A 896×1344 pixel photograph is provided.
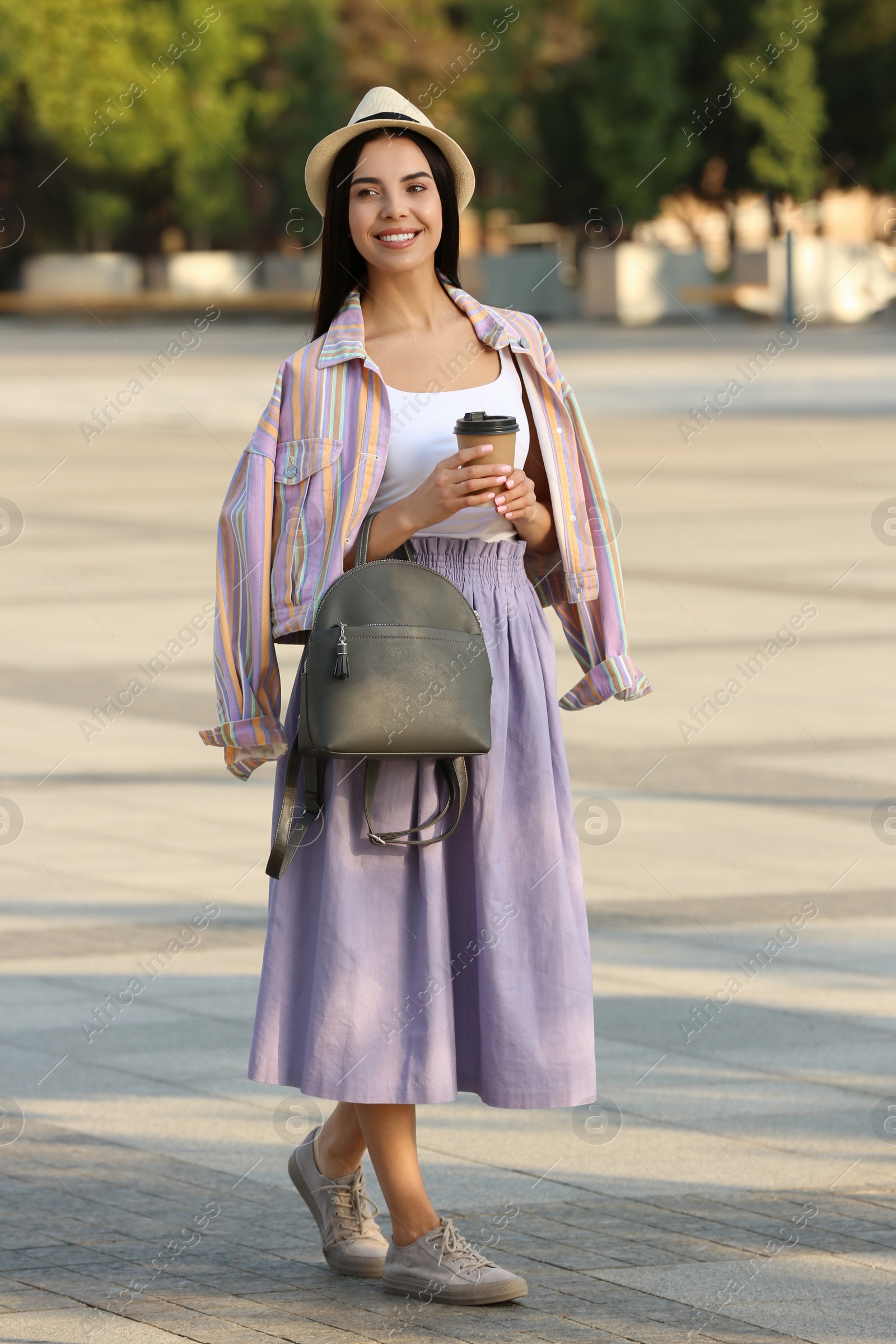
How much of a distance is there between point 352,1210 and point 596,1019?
1.79 m

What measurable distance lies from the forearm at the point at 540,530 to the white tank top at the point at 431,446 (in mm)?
35

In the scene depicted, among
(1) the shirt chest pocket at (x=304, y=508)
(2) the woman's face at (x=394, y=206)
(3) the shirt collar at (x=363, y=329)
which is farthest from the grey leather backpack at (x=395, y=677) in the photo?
A: (2) the woman's face at (x=394, y=206)

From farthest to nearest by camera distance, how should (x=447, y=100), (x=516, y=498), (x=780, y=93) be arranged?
(x=447, y=100)
(x=780, y=93)
(x=516, y=498)

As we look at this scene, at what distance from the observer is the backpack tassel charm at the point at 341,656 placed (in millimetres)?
3885

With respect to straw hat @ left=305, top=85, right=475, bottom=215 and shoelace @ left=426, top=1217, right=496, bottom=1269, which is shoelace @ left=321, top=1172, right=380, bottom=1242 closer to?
shoelace @ left=426, top=1217, right=496, bottom=1269

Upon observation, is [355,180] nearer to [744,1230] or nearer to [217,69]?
[744,1230]

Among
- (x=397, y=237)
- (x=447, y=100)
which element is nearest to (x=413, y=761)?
(x=397, y=237)

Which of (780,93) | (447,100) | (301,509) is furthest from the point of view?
(447,100)

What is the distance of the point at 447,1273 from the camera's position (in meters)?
4.06

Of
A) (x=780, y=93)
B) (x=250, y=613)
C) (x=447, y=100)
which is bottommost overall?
(x=250, y=613)

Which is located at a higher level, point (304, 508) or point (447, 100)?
point (447, 100)

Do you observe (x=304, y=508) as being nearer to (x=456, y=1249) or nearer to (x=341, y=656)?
(x=341, y=656)

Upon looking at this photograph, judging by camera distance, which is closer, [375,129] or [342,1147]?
[375,129]

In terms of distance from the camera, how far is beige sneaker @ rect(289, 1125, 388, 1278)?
4.25 meters
